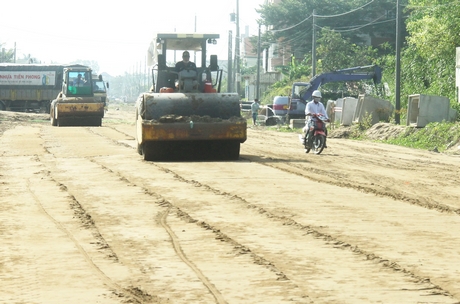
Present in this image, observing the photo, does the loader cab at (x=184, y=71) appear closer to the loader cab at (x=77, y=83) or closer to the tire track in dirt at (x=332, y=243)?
the tire track in dirt at (x=332, y=243)

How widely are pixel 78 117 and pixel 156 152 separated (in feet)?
67.7

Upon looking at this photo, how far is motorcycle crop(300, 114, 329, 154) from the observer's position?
21.4m

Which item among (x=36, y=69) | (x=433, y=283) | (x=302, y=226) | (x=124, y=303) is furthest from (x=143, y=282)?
(x=36, y=69)

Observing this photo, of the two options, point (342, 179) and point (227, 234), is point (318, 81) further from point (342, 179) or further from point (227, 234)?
point (227, 234)

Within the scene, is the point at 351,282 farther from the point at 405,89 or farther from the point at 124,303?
the point at 405,89

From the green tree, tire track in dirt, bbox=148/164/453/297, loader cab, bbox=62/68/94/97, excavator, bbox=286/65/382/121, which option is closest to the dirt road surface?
tire track in dirt, bbox=148/164/453/297

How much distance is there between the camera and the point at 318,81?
139 feet

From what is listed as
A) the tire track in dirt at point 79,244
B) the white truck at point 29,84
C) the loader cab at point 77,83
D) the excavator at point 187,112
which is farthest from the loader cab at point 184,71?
the white truck at point 29,84

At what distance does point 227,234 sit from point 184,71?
10458 millimetres

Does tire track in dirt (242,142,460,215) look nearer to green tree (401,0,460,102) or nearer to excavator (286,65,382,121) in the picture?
green tree (401,0,460,102)

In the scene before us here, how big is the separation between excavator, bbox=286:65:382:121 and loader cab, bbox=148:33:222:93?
22078 millimetres

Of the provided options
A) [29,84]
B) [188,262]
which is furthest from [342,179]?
[29,84]

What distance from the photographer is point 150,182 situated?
1413 cm

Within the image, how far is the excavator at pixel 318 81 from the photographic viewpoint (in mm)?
42156
